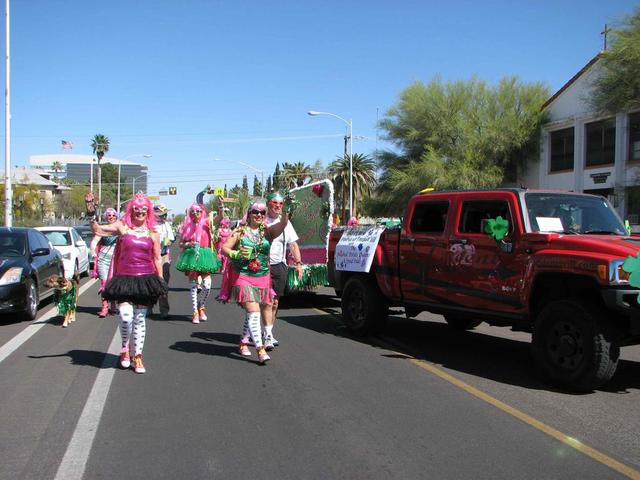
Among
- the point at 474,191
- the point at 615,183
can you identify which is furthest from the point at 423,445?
the point at 615,183

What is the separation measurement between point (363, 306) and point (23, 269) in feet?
18.4

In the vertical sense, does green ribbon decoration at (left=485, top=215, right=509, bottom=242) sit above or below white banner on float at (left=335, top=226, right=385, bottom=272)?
above

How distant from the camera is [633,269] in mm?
5172

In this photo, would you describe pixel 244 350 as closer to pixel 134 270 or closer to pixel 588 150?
pixel 134 270

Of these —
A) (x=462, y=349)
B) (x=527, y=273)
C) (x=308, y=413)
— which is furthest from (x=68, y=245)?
(x=527, y=273)

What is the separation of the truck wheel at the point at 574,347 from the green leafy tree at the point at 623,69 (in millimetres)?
19681

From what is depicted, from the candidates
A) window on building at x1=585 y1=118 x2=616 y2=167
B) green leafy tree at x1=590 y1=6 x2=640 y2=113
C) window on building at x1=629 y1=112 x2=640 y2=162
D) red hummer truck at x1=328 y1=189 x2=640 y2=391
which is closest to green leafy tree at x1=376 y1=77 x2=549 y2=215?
window on building at x1=585 y1=118 x2=616 y2=167

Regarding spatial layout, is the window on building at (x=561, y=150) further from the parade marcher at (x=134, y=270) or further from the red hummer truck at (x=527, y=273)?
the parade marcher at (x=134, y=270)

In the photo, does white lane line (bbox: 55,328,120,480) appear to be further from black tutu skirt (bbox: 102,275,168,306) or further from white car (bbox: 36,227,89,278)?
white car (bbox: 36,227,89,278)

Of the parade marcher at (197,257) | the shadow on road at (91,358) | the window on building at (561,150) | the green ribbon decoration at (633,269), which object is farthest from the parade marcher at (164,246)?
the window on building at (561,150)

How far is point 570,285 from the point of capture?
5902 millimetres

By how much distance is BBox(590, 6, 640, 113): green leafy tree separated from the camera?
22.1 m

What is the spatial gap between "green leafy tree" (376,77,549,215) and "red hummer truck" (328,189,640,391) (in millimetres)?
26930

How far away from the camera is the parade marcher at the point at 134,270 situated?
20.6 feet
